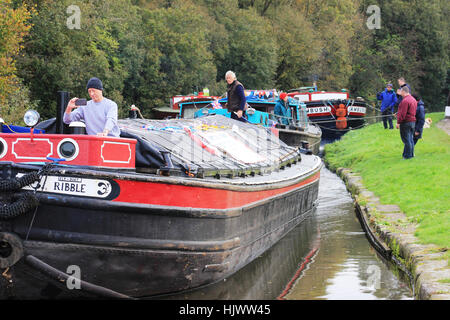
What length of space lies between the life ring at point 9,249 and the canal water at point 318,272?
1.81 m

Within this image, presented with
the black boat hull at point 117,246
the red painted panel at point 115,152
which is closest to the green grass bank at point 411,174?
the black boat hull at point 117,246

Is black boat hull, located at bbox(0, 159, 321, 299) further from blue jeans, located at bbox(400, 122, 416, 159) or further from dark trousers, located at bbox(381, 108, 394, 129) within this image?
dark trousers, located at bbox(381, 108, 394, 129)

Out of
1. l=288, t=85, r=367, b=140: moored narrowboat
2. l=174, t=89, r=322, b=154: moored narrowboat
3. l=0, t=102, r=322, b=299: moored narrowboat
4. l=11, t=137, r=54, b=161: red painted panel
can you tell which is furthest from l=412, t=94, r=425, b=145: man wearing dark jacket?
l=288, t=85, r=367, b=140: moored narrowboat

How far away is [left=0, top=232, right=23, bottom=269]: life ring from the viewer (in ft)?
22.5

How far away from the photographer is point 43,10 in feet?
87.0

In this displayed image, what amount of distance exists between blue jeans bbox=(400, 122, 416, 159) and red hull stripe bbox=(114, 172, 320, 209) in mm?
8816

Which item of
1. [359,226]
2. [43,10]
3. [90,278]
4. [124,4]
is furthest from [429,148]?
[124,4]

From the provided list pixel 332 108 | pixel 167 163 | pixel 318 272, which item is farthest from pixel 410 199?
pixel 332 108

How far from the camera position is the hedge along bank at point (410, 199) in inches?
317

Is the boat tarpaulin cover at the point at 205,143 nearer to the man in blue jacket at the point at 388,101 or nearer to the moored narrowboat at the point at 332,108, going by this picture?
the man in blue jacket at the point at 388,101

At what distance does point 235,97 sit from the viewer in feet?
42.7

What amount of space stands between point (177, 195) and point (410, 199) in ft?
20.1
